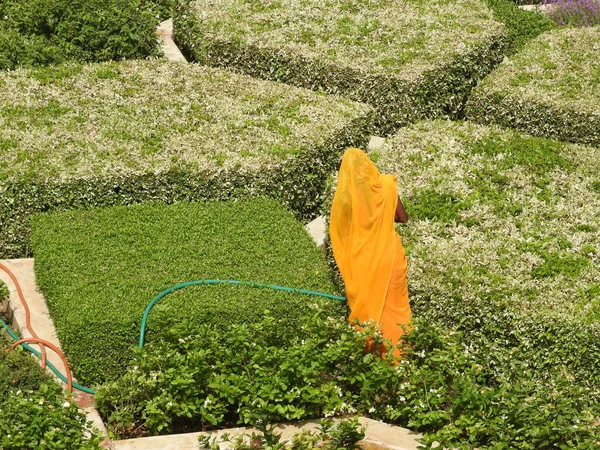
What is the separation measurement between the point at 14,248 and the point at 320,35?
5971 mm

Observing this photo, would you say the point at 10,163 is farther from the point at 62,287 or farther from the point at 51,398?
the point at 51,398

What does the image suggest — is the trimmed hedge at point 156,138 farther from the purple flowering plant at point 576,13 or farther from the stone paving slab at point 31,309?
the purple flowering plant at point 576,13

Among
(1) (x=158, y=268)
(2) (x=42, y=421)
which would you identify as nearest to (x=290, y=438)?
(2) (x=42, y=421)

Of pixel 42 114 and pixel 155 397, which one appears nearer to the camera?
pixel 155 397

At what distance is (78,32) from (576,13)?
7.99m

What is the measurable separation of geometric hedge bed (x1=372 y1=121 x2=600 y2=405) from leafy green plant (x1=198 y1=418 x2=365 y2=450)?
1.99 meters

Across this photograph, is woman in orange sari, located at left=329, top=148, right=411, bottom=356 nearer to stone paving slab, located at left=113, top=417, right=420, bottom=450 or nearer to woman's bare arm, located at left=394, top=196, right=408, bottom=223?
woman's bare arm, located at left=394, top=196, right=408, bottom=223

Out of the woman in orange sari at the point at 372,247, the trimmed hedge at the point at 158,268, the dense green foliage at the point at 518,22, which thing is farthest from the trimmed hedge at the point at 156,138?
the dense green foliage at the point at 518,22

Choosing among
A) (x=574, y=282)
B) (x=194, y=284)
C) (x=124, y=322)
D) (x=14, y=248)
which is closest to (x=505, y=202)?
(x=574, y=282)

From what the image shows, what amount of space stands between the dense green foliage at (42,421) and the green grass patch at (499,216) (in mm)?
3561

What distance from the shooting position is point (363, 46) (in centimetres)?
1503

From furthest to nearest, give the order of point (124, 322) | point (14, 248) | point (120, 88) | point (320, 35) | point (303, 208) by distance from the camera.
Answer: point (320, 35) < point (120, 88) < point (303, 208) < point (14, 248) < point (124, 322)

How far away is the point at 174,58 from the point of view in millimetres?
15484

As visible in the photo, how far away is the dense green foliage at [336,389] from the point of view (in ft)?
27.3
